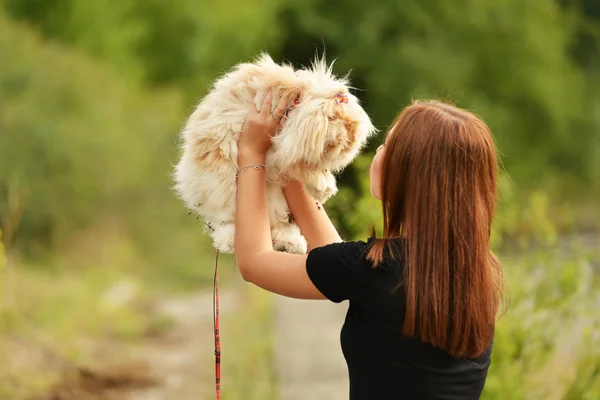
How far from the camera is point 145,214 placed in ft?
31.8

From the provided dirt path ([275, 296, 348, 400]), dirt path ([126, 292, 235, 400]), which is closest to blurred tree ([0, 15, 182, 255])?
dirt path ([126, 292, 235, 400])

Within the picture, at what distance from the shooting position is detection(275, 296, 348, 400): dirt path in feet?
15.3

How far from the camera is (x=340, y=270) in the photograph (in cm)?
172

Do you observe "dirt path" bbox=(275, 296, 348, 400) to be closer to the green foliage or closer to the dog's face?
the green foliage

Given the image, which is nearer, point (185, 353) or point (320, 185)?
point (320, 185)

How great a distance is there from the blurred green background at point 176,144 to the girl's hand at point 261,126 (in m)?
0.38

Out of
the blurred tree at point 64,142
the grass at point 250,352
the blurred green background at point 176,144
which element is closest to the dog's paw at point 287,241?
the blurred green background at point 176,144

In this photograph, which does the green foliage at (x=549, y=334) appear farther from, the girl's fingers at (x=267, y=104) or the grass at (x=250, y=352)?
the girl's fingers at (x=267, y=104)

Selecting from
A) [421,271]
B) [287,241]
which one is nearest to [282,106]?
[287,241]

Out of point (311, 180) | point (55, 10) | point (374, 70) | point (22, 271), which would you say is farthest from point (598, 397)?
point (374, 70)

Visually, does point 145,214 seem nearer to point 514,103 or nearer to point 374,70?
point 374,70

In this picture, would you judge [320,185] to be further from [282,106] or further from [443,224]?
[443,224]

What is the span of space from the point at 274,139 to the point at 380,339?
470 millimetres

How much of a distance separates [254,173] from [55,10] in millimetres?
8795
